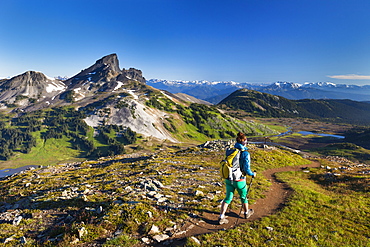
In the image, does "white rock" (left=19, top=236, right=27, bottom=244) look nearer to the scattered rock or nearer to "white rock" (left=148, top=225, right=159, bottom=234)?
the scattered rock

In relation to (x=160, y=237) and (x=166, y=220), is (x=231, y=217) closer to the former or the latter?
(x=166, y=220)

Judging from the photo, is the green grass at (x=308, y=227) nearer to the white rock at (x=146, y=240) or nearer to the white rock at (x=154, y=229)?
the white rock at (x=146, y=240)

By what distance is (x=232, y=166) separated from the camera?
35.0 feet

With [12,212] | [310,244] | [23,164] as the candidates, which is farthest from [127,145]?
[310,244]

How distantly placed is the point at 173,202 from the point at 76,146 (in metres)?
193

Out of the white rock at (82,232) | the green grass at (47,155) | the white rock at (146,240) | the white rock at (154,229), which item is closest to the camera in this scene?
the white rock at (146,240)

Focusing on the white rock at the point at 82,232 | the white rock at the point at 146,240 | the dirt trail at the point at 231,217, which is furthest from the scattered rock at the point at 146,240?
the white rock at the point at 82,232

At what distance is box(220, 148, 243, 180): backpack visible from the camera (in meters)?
10.6

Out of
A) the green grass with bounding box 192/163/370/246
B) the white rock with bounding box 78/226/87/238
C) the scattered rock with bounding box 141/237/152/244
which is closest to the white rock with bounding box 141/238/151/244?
the scattered rock with bounding box 141/237/152/244

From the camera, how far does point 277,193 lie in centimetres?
1828

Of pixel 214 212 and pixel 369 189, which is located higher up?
pixel 214 212

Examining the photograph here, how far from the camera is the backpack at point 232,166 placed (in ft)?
34.8

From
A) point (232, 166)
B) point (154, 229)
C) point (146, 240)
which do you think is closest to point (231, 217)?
point (232, 166)

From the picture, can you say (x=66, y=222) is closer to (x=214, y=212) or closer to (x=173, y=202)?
(x=173, y=202)
